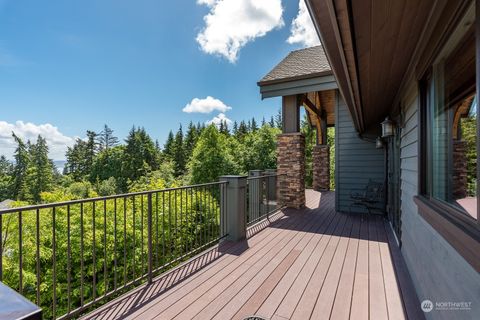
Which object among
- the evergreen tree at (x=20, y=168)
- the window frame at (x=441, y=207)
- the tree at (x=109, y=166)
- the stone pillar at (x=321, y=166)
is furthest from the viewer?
the tree at (x=109, y=166)

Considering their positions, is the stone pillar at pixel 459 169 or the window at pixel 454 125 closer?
the window at pixel 454 125

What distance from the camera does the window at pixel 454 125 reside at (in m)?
1.12

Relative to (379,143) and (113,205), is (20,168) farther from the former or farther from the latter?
(379,143)

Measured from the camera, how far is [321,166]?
9.45 m

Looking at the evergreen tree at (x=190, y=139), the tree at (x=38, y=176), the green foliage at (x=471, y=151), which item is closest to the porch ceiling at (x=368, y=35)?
the green foliage at (x=471, y=151)

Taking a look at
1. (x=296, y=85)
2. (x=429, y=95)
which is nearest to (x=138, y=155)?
(x=296, y=85)

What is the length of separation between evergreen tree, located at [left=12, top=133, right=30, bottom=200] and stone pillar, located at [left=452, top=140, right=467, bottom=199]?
45.2 metres

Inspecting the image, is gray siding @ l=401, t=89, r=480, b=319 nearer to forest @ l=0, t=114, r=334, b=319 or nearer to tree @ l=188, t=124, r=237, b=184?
forest @ l=0, t=114, r=334, b=319

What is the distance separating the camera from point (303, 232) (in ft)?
A: 13.7

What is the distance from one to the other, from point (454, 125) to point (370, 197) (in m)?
4.57

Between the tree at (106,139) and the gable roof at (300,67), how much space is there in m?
51.6

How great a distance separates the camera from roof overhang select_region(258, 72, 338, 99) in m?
5.27

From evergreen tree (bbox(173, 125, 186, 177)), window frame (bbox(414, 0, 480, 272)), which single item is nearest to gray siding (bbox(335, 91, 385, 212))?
window frame (bbox(414, 0, 480, 272))

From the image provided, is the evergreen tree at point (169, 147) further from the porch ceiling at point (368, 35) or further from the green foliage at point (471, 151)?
the green foliage at point (471, 151)
